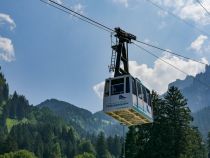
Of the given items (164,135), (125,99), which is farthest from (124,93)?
(164,135)

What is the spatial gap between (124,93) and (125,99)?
1.77ft

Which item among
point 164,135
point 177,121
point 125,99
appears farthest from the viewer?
point 177,121

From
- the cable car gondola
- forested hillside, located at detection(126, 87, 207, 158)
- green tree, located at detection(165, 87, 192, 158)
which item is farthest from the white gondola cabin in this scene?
green tree, located at detection(165, 87, 192, 158)

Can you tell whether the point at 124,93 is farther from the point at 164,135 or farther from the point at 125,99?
the point at 164,135

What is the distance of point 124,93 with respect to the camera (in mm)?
36562

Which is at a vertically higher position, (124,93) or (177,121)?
(177,121)

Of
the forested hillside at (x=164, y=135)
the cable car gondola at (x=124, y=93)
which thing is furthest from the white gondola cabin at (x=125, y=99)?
the forested hillside at (x=164, y=135)

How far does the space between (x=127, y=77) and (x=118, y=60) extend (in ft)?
8.41

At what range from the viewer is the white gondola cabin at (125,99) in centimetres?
3641

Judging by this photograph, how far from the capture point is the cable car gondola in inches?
1437

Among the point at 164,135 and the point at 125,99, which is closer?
the point at 125,99

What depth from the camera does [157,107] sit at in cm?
8688

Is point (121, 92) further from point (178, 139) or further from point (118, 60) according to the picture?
point (178, 139)

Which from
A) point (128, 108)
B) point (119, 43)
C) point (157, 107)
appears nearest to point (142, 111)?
point (128, 108)
